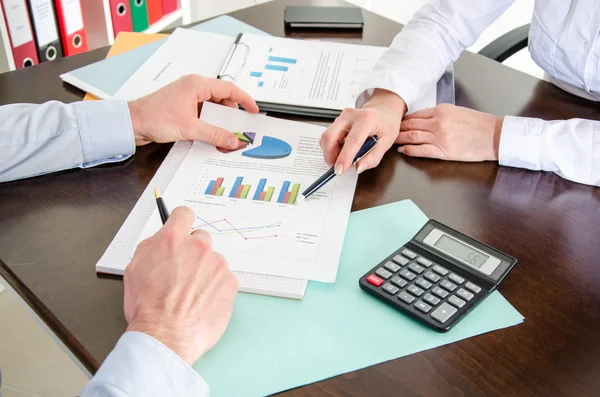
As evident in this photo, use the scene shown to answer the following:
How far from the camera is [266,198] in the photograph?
90cm

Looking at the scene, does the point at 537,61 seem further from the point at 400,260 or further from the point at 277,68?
the point at 400,260

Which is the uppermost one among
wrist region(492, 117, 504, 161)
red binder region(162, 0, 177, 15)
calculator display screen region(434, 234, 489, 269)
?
wrist region(492, 117, 504, 161)

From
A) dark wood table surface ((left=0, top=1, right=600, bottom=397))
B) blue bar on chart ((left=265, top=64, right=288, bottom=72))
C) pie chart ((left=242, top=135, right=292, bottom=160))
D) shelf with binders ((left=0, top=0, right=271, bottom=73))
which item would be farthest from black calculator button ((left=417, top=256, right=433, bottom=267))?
shelf with binders ((left=0, top=0, right=271, bottom=73))

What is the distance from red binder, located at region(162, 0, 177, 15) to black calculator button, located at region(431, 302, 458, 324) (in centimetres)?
193

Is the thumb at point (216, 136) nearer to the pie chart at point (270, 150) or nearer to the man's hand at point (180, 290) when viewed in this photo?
the pie chart at point (270, 150)

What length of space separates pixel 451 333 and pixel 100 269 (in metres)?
0.44

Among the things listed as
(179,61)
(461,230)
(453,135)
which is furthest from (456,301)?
(179,61)

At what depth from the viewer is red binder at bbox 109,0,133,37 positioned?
79.7 inches

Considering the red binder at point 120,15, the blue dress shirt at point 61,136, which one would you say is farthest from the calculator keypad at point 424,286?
the red binder at point 120,15

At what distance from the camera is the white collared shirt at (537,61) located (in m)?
0.99

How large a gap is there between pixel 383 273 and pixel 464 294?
10 centimetres

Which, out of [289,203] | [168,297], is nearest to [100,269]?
[168,297]

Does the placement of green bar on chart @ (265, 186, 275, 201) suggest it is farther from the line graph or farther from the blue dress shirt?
the blue dress shirt

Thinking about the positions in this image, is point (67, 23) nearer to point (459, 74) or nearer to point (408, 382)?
point (459, 74)
